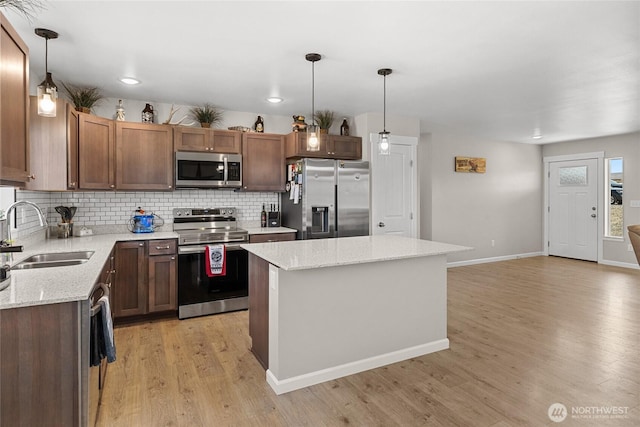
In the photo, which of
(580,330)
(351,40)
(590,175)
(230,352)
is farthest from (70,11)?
(590,175)

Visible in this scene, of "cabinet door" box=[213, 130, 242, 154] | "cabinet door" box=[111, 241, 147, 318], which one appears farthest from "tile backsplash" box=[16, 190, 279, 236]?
"cabinet door" box=[111, 241, 147, 318]

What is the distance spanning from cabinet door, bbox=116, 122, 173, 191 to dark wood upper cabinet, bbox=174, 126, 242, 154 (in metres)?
0.11

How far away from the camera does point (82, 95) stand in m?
3.80

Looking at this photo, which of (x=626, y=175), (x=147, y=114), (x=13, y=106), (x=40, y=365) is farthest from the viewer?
(x=626, y=175)

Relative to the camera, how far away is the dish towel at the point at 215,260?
397 centimetres

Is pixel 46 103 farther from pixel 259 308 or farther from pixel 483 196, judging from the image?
pixel 483 196

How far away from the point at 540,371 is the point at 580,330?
120cm

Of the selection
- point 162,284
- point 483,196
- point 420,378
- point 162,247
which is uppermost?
point 483,196

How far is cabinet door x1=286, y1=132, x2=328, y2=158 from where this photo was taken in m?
4.59

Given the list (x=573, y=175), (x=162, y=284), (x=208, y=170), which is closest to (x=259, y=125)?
(x=208, y=170)

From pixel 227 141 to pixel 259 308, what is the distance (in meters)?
2.39

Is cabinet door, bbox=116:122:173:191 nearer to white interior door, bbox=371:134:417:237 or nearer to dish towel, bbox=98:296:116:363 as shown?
dish towel, bbox=98:296:116:363

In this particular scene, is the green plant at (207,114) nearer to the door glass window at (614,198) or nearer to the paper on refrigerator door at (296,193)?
the paper on refrigerator door at (296,193)

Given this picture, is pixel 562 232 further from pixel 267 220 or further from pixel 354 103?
pixel 267 220
